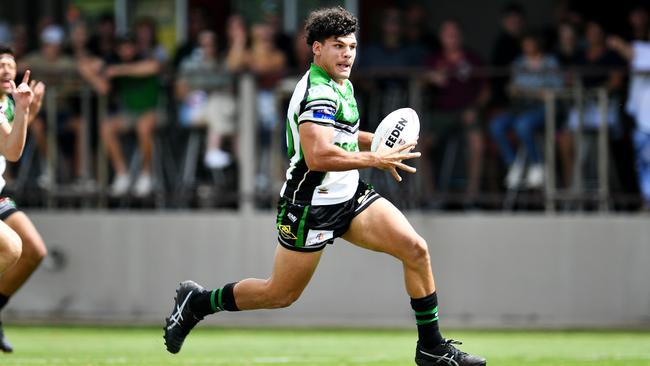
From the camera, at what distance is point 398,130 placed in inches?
335

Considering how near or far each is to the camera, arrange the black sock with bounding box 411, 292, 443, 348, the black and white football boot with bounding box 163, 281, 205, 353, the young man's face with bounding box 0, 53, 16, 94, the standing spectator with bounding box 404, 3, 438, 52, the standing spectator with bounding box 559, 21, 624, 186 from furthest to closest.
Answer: the standing spectator with bounding box 404, 3, 438, 52, the standing spectator with bounding box 559, 21, 624, 186, the young man's face with bounding box 0, 53, 16, 94, the black and white football boot with bounding box 163, 281, 205, 353, the black sock with bounding box 411, 292, 443, 348

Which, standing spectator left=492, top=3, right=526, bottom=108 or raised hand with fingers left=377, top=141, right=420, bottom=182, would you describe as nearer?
raised hand with fingers left=377, top=141, right=420, bottom=182

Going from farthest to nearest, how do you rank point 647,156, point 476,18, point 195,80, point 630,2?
1. point 476,18
2. point 630,2
3. point 195,80
4. point 647,156

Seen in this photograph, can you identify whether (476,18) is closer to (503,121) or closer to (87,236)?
(503,121)

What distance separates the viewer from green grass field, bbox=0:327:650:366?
34.5 ft

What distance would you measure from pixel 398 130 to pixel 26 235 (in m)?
3.75

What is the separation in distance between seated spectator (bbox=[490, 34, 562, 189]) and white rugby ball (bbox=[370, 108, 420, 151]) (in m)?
6.13

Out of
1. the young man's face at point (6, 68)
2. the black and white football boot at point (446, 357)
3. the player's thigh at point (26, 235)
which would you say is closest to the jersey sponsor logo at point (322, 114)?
the black and white football boot at point (446, 357)

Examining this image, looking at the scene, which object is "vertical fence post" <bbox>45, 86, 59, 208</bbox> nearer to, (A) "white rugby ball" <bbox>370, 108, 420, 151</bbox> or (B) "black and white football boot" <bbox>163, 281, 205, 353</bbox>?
(B) "black and white football boot" <bbox>163, 281, 205, 353</bbox>

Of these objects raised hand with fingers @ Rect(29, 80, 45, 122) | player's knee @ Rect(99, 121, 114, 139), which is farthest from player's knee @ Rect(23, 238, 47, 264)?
player's knee @ Rect(99, 121, 114, 139)

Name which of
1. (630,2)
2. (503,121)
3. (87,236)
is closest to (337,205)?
(503,121)

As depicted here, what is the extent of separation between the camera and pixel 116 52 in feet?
51.4

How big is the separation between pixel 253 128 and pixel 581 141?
370cm

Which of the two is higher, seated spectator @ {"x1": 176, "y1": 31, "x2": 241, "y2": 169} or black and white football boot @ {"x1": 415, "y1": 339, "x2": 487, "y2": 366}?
seated spectator @ {"x1": 176, "y1": 31, "x2": 241, "y2": 169}
